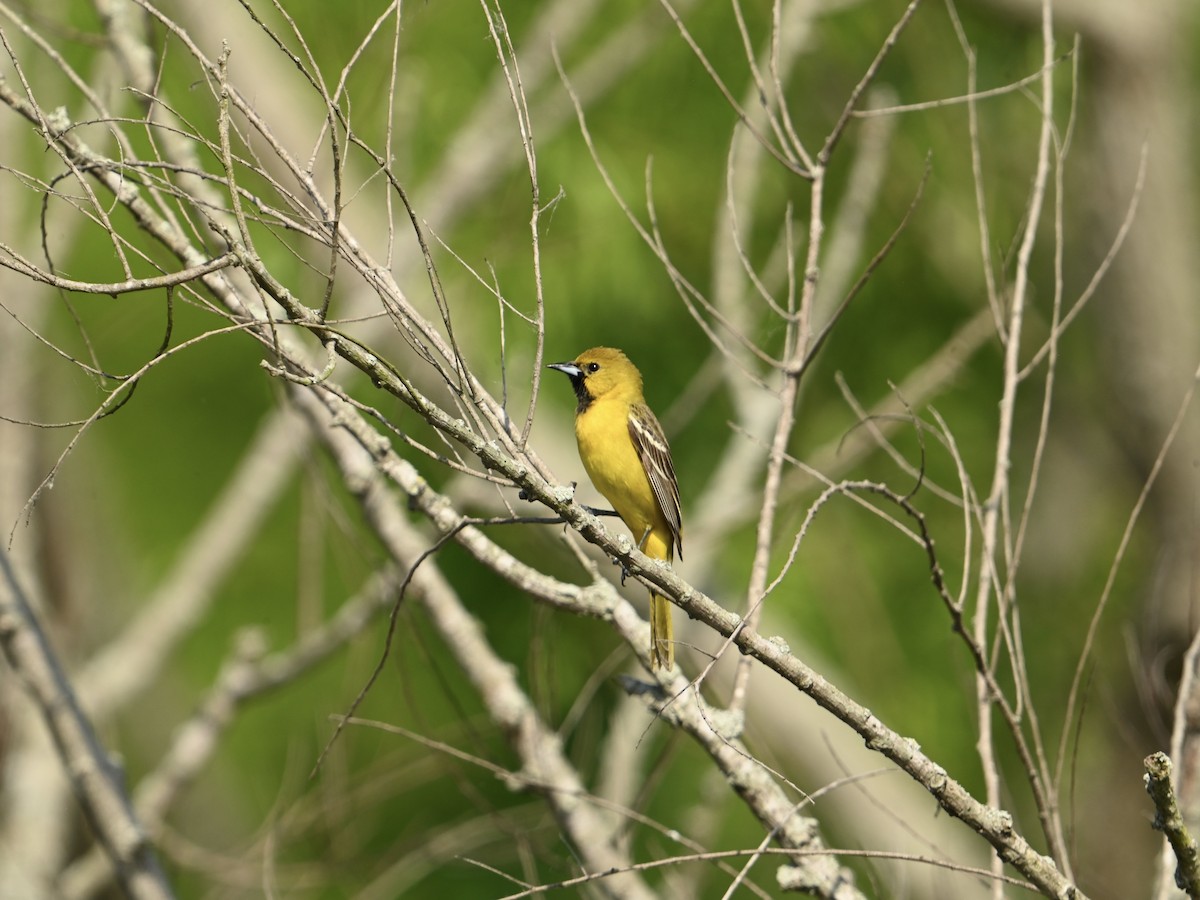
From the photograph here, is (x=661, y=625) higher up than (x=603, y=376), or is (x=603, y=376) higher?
(x=603, y=376)

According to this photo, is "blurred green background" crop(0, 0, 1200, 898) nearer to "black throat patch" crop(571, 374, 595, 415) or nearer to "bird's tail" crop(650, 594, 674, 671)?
"black throat patch" crop(571, 374, 595, 415)

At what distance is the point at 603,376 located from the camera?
5035 mm

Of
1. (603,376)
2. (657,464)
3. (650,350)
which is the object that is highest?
(650,350)

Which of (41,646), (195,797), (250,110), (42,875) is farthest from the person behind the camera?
(195,797)

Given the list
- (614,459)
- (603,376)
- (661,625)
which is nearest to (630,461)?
(614,459)

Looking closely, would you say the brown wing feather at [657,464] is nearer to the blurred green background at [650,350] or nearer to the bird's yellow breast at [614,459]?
the bird's yellow breast at [614,459]

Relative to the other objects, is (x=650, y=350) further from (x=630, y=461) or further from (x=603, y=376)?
(x=630, y=461)

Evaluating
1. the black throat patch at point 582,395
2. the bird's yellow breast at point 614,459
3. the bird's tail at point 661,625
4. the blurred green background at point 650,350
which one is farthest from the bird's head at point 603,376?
the blurred green background at point 650,350

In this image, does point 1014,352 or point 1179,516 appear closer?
point 1014,352

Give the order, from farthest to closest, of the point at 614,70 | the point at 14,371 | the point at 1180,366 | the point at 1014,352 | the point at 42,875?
the point at 1180,366 → the point at 614,70 → the point at 14,371 → the point at 42,875 → the point at 1014,352

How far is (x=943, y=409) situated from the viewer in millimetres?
8805

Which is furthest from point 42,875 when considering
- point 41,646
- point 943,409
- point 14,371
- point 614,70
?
point 943,409

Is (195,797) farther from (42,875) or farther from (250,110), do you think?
(250,110)

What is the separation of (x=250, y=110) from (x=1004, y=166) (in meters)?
7.67
